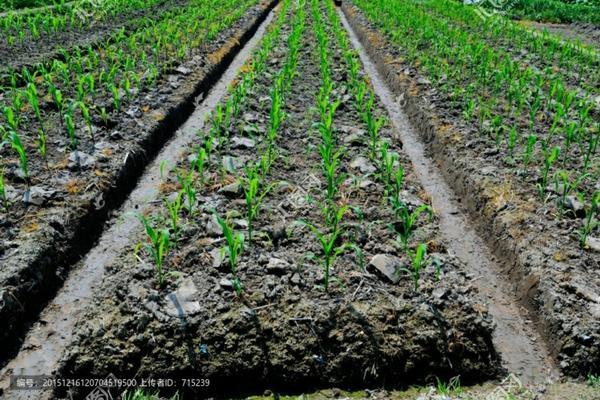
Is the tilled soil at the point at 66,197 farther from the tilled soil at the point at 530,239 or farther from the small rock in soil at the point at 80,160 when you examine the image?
the tilled soil at the point at 530,239

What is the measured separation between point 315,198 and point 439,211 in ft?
3.65

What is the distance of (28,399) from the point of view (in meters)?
2.33

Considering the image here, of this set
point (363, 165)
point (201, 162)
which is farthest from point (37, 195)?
point (363, 165)

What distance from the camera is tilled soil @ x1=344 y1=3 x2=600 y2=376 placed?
268cm

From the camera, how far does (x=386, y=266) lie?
9.51ft

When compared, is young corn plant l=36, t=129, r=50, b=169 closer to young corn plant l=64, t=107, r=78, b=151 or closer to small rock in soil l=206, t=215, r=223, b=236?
young corn plant l=64, t=107, r=78, b=151

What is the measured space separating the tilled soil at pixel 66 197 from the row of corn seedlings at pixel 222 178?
542 mm

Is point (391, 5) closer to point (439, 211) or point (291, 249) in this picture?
point (439, 211)

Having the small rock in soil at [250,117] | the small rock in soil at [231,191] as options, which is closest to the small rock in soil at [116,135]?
the small rock in soil at [250,117]

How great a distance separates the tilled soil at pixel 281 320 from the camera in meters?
2.44

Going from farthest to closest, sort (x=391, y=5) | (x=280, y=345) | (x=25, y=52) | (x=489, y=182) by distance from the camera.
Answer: (x=391, y=5)
(x=25, y=52)
(x=489, y=182)
(x=280, y=345)

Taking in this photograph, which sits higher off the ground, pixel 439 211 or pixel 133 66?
pixel 133 66

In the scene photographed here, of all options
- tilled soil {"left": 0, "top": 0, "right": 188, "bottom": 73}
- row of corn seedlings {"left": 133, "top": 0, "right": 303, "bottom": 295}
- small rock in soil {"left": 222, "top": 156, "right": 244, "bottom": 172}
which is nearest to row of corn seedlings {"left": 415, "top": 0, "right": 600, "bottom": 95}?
row of corn seedlings {"left": 133, "top": 0, "right": 303, "bottom": 295}

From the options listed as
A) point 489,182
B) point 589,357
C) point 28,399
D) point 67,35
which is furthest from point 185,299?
point 67,35
